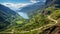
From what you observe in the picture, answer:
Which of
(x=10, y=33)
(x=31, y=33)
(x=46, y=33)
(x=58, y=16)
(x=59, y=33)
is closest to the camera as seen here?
(x=59, y=33)

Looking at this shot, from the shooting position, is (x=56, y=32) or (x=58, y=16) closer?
(x=56, y=32)

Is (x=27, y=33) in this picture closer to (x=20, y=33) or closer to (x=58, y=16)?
(x=20, y=33)

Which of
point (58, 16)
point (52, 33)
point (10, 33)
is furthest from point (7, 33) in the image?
point (52, 33)

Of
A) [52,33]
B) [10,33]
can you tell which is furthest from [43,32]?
[10,33]

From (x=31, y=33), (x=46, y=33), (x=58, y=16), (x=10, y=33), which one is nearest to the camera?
(x=46, y=33)

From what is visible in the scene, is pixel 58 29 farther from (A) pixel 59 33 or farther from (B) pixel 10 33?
(B) pixel 10 33

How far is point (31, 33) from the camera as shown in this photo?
16975 cm

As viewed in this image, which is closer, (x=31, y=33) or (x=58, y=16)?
(x=31, y=33)

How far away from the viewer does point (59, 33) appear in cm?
11506

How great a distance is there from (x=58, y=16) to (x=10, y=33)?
50.0 metres

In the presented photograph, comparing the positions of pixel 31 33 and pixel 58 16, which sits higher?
pixel 58 16

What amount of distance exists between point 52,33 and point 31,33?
51.9 m

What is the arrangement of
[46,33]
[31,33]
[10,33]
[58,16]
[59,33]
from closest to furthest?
[59,33], [46,33], [31,33], [10,33], [58,16]

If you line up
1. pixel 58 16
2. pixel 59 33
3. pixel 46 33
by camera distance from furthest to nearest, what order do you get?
pixel 58 16
pixel 46 33
pixel 59 33
